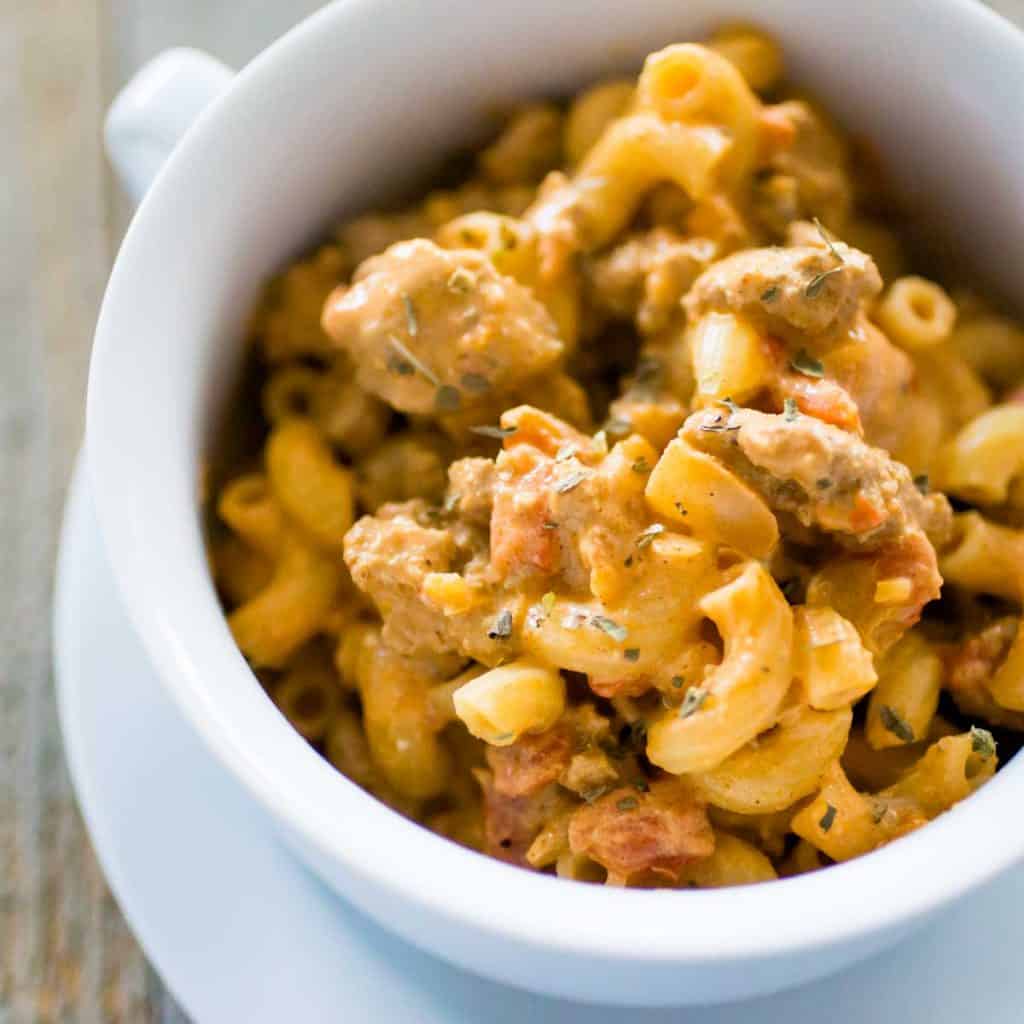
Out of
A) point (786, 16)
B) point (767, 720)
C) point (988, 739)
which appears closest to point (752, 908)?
point (767, 720)

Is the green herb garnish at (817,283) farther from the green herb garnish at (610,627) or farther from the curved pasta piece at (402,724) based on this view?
the curved pasta piece at (402,724)

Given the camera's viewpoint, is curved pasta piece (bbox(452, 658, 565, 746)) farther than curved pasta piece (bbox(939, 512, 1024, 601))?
No

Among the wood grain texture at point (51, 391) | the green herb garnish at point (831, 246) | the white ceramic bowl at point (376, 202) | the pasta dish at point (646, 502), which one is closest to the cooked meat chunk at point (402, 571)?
the pasta dish at point (646, 502)

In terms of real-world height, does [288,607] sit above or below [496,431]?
below

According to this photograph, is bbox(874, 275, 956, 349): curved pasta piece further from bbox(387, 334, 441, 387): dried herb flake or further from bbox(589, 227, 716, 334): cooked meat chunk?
bbox(387, 334, 441, 387): dried herb flake

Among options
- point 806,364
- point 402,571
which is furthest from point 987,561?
point 402,571

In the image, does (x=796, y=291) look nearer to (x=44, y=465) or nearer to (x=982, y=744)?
(x=982, y=744)

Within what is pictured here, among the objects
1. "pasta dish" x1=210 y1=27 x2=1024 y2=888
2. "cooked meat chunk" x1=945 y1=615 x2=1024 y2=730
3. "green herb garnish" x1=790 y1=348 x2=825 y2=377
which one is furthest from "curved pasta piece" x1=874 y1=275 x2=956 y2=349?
"cooked meat chunk" x1=945 y1=615 x2=1024 y2=730

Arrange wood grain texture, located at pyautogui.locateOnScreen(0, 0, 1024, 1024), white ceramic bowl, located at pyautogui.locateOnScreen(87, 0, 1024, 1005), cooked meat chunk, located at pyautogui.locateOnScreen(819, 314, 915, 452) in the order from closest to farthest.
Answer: white ceramic bowl, located at pyautogui.locateOnScreen(87, 0, 1024, 1005)
cooked meat chunk, located at pyautogui.locateOnScreen(819, 314, 915, 452)
wood grain texture, located at pyautogui.locateOnScreen(0, 0, 1024, 1024)

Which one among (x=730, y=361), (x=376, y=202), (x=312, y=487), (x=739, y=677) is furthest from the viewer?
(x=376, y=202)
